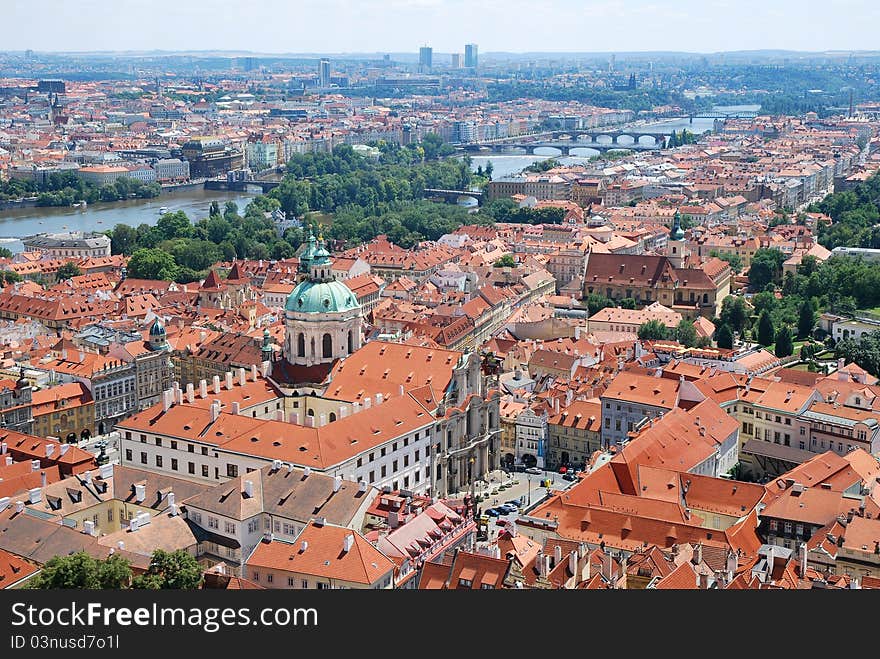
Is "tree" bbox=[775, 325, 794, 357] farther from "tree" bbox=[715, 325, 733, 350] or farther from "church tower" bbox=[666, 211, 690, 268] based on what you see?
"church tower" bbox=[666, 211, 690, 268]

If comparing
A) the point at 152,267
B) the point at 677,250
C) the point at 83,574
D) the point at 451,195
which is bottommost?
the point at 451,195

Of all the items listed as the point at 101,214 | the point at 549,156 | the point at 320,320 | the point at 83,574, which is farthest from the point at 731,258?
the point at 549,156

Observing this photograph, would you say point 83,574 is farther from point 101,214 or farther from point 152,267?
point 101,214

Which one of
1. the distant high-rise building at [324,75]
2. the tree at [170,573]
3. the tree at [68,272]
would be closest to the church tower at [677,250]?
the tree at [68,272]

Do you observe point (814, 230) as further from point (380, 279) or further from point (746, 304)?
point (380, 279)

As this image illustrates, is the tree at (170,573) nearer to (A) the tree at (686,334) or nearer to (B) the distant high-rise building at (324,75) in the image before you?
(A) the tree at (686,334)
